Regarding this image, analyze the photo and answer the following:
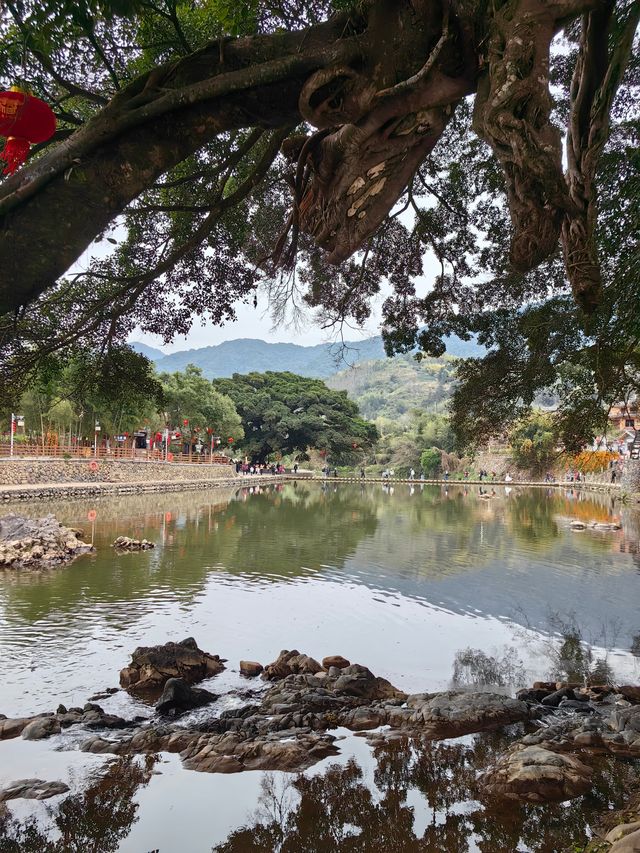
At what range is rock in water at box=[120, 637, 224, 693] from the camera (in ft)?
19.9

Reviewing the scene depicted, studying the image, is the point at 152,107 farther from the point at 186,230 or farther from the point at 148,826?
the point at 148,826

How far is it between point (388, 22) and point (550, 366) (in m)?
4.78

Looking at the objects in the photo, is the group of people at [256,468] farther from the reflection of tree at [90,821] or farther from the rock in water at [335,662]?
the reflection of tree at [90,821]

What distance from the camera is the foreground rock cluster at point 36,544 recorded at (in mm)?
11648

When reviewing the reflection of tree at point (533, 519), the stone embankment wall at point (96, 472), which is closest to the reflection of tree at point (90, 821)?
the reflection of tree at point (533, 519)

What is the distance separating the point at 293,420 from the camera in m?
46.5

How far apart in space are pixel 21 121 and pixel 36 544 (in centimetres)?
1144

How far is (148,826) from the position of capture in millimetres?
3633

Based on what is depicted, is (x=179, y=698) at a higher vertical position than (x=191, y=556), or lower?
higher

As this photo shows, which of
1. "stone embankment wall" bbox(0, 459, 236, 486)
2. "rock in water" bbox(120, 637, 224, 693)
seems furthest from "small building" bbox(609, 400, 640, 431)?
"stone embankment wall" bbox(0, 459, 236, 486)

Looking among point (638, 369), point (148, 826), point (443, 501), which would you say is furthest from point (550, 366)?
point (443, 501)

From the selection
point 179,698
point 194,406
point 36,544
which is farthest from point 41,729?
point 194,406

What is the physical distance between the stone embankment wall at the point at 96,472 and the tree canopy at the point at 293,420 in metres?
8.71

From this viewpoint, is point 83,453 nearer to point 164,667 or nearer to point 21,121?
point 164,667
